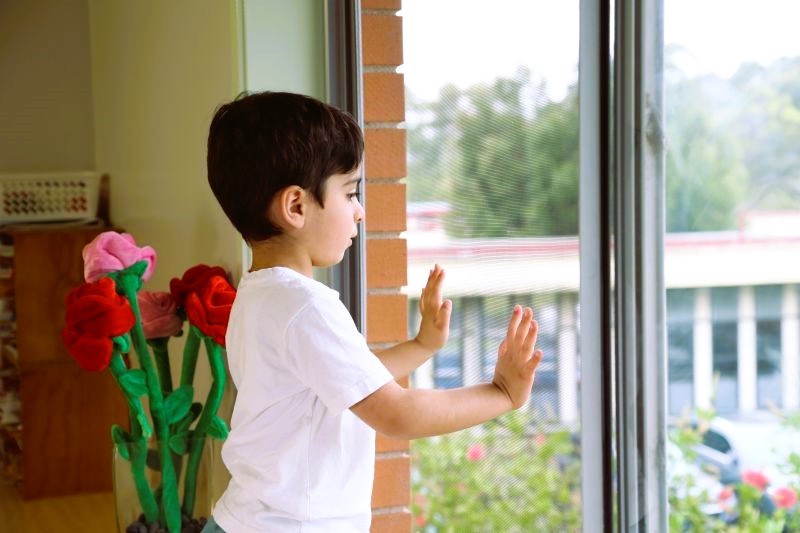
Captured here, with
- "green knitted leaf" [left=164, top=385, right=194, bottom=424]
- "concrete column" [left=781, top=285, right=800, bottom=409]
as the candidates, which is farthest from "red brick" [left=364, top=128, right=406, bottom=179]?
"concrete column" [left=781, top=285, right=800, bottom=409]

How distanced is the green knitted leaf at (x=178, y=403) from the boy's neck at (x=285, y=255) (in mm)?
727

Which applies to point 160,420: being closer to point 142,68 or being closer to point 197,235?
point 197,235

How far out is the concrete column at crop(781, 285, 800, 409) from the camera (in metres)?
1.06

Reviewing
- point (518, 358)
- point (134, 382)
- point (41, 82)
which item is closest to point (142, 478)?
point (134, 382)

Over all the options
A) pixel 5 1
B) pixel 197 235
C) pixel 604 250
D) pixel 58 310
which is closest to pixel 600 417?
pixel 604 250

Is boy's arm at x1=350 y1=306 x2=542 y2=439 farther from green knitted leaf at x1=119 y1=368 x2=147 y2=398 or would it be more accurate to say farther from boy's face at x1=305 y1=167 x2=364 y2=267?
green knitted leaf at x1=119 y1=368 x2=147 y2=398

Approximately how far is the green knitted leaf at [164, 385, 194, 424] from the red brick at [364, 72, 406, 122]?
66cm

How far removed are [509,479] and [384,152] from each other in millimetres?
771

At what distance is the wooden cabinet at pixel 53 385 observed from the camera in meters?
3.54

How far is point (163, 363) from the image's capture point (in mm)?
2258

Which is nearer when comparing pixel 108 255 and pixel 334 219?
pixel 334 219

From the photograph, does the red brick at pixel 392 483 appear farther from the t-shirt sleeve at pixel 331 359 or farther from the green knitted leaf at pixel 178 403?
the t-shirt sleeve at pixel 331 359

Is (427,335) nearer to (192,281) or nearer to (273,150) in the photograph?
(273,150)

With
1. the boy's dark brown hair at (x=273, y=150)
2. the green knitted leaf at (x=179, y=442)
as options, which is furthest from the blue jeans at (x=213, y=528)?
the green knitted leaf at (x=179, y=442)
